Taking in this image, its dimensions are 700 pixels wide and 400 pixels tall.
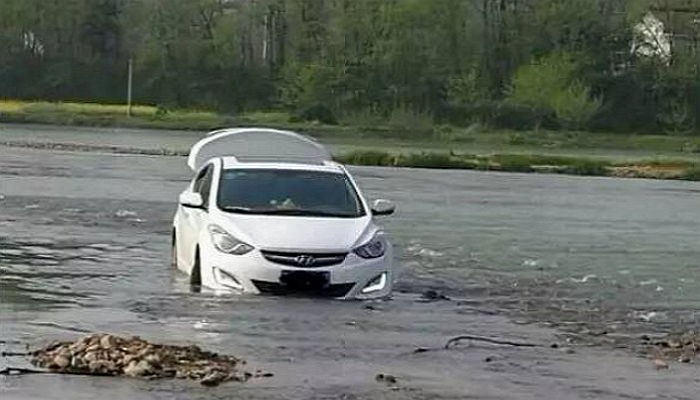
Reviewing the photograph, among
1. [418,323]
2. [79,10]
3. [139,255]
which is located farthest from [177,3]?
[418,323]

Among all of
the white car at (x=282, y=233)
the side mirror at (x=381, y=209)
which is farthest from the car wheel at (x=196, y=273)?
the side mirror at (x=381, y=209)

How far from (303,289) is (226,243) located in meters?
0.88

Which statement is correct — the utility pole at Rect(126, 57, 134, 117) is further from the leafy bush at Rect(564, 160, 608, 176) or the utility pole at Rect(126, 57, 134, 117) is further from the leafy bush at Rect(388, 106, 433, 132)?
the leafy bush at Rect(564, 160, 608, 176)

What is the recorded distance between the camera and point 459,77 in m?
98.1

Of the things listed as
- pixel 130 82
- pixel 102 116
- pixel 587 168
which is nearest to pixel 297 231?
pixel 587 168

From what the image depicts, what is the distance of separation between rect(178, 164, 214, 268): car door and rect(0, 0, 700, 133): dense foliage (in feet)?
242

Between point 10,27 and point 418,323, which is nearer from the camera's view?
point 418,323

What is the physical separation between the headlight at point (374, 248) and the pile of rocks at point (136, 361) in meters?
4.45

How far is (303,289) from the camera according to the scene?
16469 mm

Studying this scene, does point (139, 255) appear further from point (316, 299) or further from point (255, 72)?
point (255, 72)

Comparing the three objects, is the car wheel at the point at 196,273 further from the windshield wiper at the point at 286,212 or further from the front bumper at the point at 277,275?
the windshield wiper at the point at 286,212

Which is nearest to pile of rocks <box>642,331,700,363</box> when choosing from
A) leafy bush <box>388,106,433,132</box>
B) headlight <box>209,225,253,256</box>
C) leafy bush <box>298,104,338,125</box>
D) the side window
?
headlight <box>209,225,253,256</box>

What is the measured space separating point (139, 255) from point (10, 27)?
79.3 m

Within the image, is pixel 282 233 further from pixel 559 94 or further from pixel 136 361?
pixel 559 94
